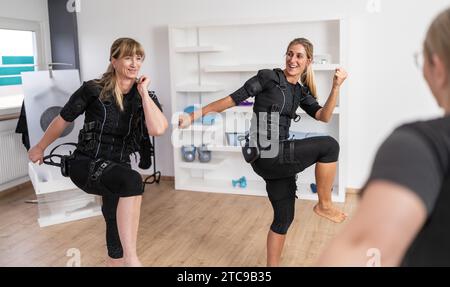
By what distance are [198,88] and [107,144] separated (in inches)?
84.2

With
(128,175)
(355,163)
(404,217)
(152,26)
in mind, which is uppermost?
(152,26)

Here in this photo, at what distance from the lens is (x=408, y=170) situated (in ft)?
2.15

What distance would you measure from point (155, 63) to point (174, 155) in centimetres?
102

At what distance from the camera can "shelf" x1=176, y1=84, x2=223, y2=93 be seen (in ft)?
15.2

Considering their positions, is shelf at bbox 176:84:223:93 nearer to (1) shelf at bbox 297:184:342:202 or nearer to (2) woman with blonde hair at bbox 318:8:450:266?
(1) shelf at bbox 297:184:342:202

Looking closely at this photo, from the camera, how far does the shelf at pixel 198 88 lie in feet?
15.2

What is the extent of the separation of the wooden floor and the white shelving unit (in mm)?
342

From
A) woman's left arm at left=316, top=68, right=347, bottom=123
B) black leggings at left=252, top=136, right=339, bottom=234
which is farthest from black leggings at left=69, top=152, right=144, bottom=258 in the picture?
woman's left arm at left=316, top=68, right=347, bottom=123

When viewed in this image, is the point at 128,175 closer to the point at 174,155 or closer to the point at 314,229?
the point at 314,229

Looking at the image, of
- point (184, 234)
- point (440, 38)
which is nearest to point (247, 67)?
point (184, 234)

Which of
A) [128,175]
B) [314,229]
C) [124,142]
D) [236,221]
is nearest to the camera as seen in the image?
[128,175]

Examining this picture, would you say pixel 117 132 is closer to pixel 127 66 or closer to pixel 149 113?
pixel 149 113

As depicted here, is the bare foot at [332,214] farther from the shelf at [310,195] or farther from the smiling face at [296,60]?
the shelf at [310,195]

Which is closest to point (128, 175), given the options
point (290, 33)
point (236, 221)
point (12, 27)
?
point (236, 221)
